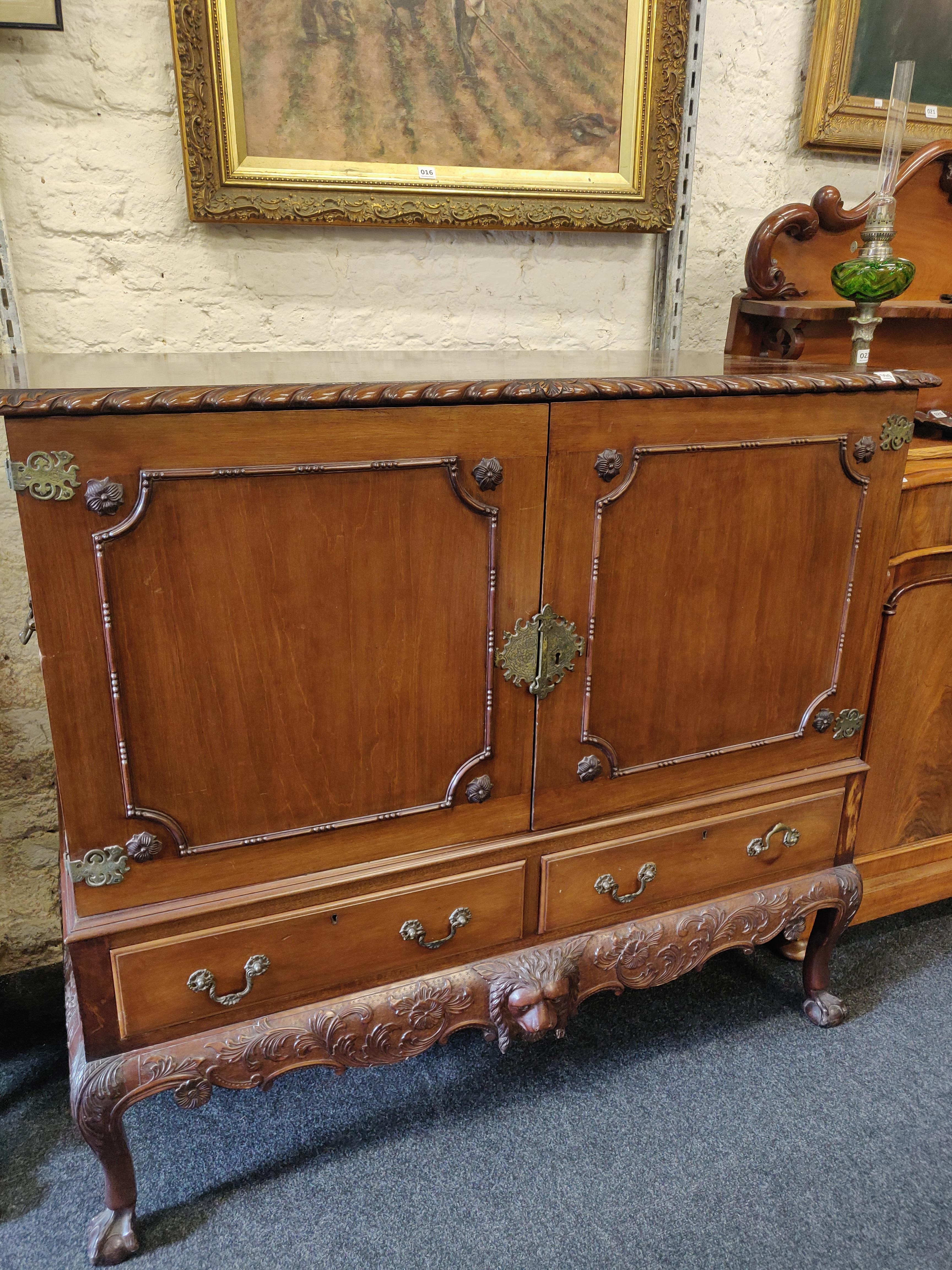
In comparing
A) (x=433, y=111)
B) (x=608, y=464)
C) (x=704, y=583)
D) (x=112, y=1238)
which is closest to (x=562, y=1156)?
(x=112, y=1238)

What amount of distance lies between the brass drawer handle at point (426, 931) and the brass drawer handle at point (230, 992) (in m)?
0.23

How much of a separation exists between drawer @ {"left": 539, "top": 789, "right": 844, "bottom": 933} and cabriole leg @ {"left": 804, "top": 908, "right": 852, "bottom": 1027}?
0.16m

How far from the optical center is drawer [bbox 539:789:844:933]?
1574mm

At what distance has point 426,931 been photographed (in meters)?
1.48

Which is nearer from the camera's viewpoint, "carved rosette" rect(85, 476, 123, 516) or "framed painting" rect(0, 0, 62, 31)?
"carved rosette" rect(85, 476, 123, 516)

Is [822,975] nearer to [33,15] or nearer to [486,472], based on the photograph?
[486,472]

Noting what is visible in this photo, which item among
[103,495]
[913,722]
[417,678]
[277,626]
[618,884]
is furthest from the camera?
[913,722]

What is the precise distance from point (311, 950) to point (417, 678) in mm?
486

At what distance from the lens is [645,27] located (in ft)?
5.98

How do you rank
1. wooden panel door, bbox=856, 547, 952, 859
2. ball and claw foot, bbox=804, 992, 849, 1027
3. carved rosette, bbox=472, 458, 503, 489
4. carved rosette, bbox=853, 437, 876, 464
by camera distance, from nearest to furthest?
carved rosette, bbox=472, 458, 503, 489 < carved rosette, bbox=853, 437, 876, 464 < wooden panel door, bbox=856, 547, 952, 859 < ball and claw foot, bbox=804, 992, 849, 1027

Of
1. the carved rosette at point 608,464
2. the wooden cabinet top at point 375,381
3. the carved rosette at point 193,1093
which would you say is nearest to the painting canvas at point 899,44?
the wooden cabinet top at point 375,381

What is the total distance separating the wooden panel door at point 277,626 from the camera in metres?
1.13

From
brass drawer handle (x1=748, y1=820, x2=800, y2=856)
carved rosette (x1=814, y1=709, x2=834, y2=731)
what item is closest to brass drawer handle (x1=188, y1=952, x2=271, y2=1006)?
brass drawer handle (x1=748, y1=820, x2=800, y2=856)

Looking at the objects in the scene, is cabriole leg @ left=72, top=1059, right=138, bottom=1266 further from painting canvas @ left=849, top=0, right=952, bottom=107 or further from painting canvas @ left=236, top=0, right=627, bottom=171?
painting canvas @ left=849, top=0, right=952, bottom=107
